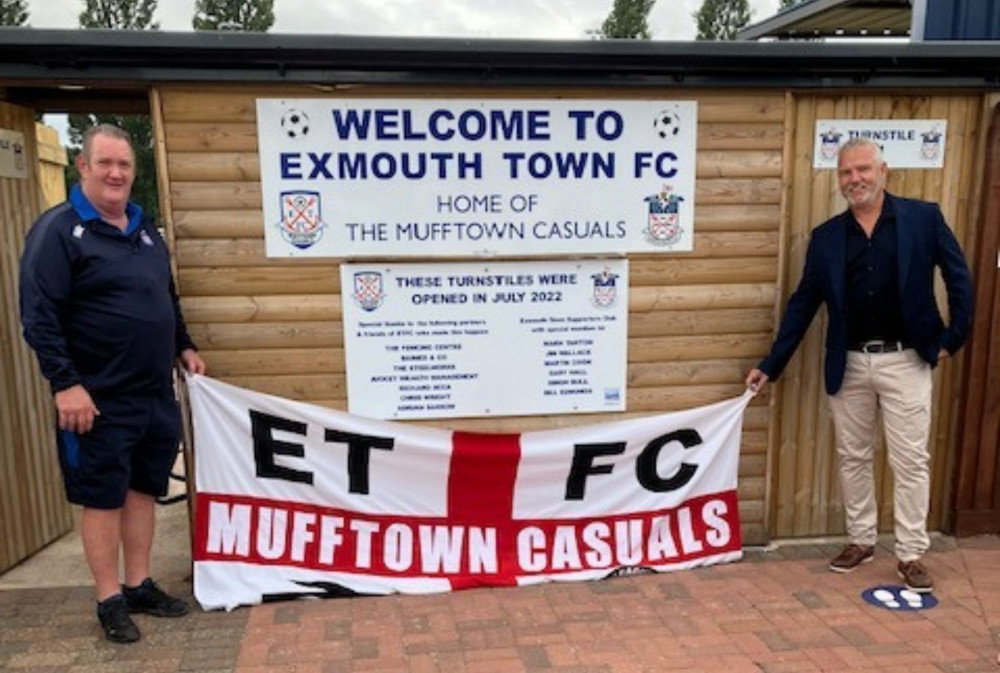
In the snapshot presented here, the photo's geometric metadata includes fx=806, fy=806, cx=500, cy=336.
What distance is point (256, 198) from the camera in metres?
3.65

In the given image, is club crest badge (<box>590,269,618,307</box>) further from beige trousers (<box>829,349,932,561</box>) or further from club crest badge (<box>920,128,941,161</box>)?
club crest badge (<box>920,128,941,161</box>)

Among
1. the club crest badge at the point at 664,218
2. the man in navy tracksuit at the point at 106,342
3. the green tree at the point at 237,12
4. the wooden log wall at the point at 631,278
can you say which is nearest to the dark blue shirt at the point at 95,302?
the man in navy tracksuit at the point at 106,342

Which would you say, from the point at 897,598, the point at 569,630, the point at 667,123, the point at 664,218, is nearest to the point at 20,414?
the point at 569,630

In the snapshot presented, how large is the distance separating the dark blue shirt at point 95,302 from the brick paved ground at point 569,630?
108cm

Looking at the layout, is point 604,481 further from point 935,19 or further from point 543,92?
point 935,19

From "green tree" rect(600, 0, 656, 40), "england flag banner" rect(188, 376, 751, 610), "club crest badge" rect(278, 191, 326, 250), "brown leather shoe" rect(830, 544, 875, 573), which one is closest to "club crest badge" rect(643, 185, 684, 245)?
"england flag banner" rect(188, 376, 751, 610)

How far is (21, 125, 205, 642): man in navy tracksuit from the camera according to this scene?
3.07 m

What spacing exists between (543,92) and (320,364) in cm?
165

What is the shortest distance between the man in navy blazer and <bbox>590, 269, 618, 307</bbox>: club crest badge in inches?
32.6

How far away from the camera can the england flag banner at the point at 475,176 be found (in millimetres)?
3645

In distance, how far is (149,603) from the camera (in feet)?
11.7

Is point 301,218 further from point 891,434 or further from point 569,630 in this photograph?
point 891,434

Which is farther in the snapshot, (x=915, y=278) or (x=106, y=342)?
(x=915, y=278)

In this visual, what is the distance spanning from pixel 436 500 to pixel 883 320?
2.25 meters
